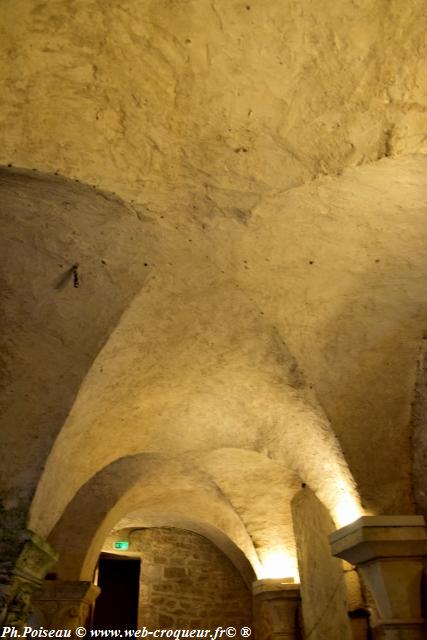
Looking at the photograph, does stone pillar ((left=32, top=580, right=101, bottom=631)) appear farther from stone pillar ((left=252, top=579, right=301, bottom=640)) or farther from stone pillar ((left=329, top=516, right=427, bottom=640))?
stone pillar ((left=329, top=516, right=427, bottom=640))

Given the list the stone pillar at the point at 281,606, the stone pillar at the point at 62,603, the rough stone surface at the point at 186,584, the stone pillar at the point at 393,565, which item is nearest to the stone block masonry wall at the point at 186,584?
the rough stone surface at the point at 186,584

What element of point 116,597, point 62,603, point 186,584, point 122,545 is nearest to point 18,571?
point 62,603

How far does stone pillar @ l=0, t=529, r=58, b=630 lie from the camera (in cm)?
315

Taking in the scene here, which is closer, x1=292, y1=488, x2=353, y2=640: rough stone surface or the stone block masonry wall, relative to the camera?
x1=292, y1=488, x2=353, y2=640: rough stone surface

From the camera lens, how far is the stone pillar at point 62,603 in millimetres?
5238

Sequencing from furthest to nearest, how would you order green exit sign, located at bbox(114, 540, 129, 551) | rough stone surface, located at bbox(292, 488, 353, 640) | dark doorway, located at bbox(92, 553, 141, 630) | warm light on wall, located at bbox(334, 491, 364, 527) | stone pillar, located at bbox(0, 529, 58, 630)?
dark doorway, located at bbox(92, 553, 141, 630)
green exit sign, located at bbox(114, 540, 129, 551)
rough stone surface, located at bbox(292, 488, 353, 640)
warm light on wall, located at bbox(334, 491, 364, 527)
stone pillar, located at bbox(0, 529, 58, 630)

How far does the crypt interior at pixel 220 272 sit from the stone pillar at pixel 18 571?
2 cm

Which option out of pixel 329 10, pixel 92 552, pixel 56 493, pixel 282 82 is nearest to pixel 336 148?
pixel 282 82

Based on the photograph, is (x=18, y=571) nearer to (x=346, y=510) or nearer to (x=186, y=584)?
(x=346, y=510)

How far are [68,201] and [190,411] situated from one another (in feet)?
7.37

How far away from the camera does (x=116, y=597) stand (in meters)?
9.18

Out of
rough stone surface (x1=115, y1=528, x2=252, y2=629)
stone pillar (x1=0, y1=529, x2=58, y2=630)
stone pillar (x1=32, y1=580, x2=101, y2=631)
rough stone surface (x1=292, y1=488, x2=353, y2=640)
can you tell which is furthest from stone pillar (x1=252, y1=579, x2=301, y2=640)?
stone pillar (x1=0, y1=529, x2=58, y2=630)

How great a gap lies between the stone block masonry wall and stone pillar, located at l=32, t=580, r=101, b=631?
88.9 inches

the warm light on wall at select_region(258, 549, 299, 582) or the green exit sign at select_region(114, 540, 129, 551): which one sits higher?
the green exit sign at select_region(114, 540, 129, 551)
